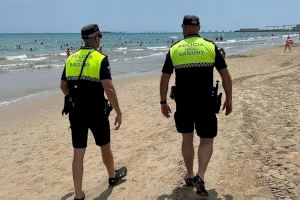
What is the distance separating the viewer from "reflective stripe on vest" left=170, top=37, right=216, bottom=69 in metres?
4.64

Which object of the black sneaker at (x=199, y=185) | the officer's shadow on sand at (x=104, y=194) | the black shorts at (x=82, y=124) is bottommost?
the officer's shadow on sand at (x=104, y=194)

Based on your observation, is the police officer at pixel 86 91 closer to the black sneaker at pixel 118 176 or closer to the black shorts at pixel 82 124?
the black shorts at pixel 82 124

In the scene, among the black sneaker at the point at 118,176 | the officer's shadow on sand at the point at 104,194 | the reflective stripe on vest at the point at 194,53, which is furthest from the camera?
the black sneaker at the point at 118,176

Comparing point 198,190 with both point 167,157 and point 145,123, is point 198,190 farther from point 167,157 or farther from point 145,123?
point 145,123

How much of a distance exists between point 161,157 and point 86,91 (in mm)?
2019

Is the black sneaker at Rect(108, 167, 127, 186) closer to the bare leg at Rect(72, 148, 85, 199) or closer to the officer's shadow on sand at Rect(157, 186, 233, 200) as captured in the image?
the bare leg at Rect(72, 148, 85, 199)

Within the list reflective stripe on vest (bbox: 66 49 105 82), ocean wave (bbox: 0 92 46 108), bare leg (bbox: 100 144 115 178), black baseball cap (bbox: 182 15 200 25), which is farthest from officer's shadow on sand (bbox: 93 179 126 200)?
ocean wave (bbox: 0 92 46 108)

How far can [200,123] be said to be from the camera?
480cm

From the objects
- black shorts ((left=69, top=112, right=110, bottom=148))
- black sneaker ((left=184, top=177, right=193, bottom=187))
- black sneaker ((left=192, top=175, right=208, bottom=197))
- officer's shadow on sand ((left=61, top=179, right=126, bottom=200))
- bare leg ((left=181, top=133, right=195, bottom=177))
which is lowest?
officer's shadow on sand ((left=61, top=179, right=126, bottom=200))

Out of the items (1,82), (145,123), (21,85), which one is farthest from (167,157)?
(1,82)

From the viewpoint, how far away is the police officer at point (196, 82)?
4664mm

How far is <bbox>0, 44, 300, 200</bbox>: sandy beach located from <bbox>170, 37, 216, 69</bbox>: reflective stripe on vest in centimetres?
147

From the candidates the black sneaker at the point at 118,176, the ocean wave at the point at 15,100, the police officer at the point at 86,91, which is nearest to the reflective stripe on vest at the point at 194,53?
the police officer at the point at 86,91

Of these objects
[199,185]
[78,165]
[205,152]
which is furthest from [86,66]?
[199,185]
